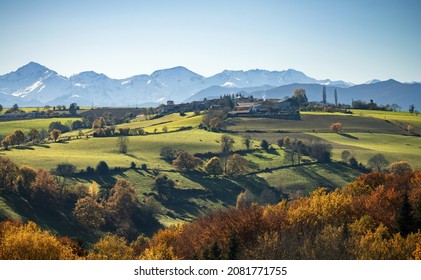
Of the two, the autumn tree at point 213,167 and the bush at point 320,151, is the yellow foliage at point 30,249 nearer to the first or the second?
the autumn tree at point 213,167

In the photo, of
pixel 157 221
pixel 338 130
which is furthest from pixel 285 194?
pixel 338 130

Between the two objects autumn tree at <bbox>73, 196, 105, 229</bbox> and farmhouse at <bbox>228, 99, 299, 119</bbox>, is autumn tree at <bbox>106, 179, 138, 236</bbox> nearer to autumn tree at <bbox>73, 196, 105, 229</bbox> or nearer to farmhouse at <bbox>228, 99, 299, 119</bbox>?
autumn tree at <bbox>73, 196, 105, 229</bbox>

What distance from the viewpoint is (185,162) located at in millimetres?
88562

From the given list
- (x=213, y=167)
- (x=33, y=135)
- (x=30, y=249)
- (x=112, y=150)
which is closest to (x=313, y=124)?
(x=213, y=167)

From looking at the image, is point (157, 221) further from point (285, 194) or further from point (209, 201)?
point (285, 194)

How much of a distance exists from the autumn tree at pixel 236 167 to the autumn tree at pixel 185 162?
606cm

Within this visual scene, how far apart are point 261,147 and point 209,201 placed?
24702 mm

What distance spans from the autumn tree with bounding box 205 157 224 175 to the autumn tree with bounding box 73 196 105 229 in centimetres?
2564

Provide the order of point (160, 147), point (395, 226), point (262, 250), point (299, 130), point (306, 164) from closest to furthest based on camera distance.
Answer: point (262, 250)
point (395, 226)
point (306, 164)
point (160, 147)
point (299, 130)

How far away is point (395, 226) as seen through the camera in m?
32.3

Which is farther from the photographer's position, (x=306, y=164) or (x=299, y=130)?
(x=299, y=130)

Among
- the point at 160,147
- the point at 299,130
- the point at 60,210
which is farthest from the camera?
the point at 299,130

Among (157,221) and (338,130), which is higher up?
(338,130)

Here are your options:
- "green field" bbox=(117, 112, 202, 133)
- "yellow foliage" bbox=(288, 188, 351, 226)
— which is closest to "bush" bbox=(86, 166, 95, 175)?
"green field" bbox=(117, 112, 202, 133)
